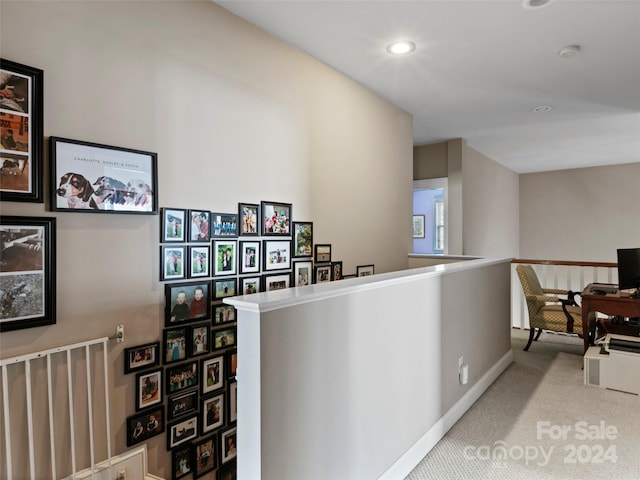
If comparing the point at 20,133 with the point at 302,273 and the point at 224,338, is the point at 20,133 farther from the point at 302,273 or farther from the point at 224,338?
the point at 302,273

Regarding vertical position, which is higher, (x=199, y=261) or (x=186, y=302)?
(x=199, y=261)

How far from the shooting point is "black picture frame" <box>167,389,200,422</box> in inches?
81.2

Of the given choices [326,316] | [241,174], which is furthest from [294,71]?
[326,316]

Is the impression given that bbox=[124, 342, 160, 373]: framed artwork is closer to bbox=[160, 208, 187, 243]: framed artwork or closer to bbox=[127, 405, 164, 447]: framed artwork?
bbox=[127, 405, 164, 447]: framed artwork

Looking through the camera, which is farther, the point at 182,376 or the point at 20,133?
the point at 182,376

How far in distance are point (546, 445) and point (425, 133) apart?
151 inches

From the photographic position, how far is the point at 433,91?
3.72m

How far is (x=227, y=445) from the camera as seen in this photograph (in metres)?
2.36

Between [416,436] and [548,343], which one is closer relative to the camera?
[416,436]

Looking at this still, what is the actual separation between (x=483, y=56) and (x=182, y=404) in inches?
123

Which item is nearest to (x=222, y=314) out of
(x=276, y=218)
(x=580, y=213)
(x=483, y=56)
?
(x=276, y=218)

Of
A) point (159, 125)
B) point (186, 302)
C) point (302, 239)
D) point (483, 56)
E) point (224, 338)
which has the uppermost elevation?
point (483, 56)

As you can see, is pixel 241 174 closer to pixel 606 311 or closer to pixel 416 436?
pixel 416 436

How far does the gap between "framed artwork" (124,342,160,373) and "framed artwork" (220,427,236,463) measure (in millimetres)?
674
